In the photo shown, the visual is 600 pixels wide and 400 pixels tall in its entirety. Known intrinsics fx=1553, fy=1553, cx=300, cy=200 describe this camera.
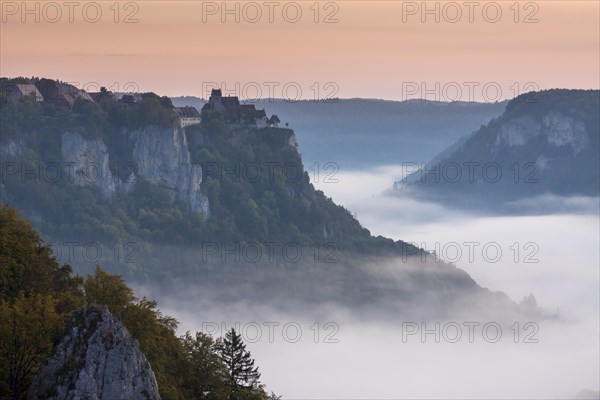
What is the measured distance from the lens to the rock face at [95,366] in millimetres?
50156

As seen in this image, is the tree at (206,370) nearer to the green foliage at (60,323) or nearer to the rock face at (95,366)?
the green foliage at (60,323)

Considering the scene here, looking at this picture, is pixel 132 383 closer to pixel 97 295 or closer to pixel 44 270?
pixel 97 295

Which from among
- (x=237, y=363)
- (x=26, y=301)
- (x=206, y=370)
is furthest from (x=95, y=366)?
(x=237, y=363)

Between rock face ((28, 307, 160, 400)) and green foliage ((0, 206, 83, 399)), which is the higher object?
green foliage ((0, 206, 83, 399))

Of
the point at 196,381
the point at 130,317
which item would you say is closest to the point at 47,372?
the point at 130,317

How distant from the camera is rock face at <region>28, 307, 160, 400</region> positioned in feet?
165

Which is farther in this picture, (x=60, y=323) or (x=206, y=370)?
(x=206, y=370)

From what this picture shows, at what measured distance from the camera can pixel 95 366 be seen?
50500 millimetres

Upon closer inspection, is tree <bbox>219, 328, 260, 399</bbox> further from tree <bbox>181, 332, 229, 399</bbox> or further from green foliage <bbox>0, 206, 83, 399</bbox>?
green foliage <bbox>0, 206, 83, 399</bbox>

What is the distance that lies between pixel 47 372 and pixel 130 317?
347 inches

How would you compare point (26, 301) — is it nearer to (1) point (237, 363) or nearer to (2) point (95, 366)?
(2) point (95, 366)

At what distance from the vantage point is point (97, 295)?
6066 centimetres

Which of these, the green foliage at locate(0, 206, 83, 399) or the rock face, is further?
the green foliage at locate(0, 206, 83, 399)

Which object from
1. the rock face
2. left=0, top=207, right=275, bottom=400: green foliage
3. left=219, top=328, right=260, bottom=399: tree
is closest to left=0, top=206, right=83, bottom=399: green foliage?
left=0, top=207, right=275, bottom=400: green foliage
